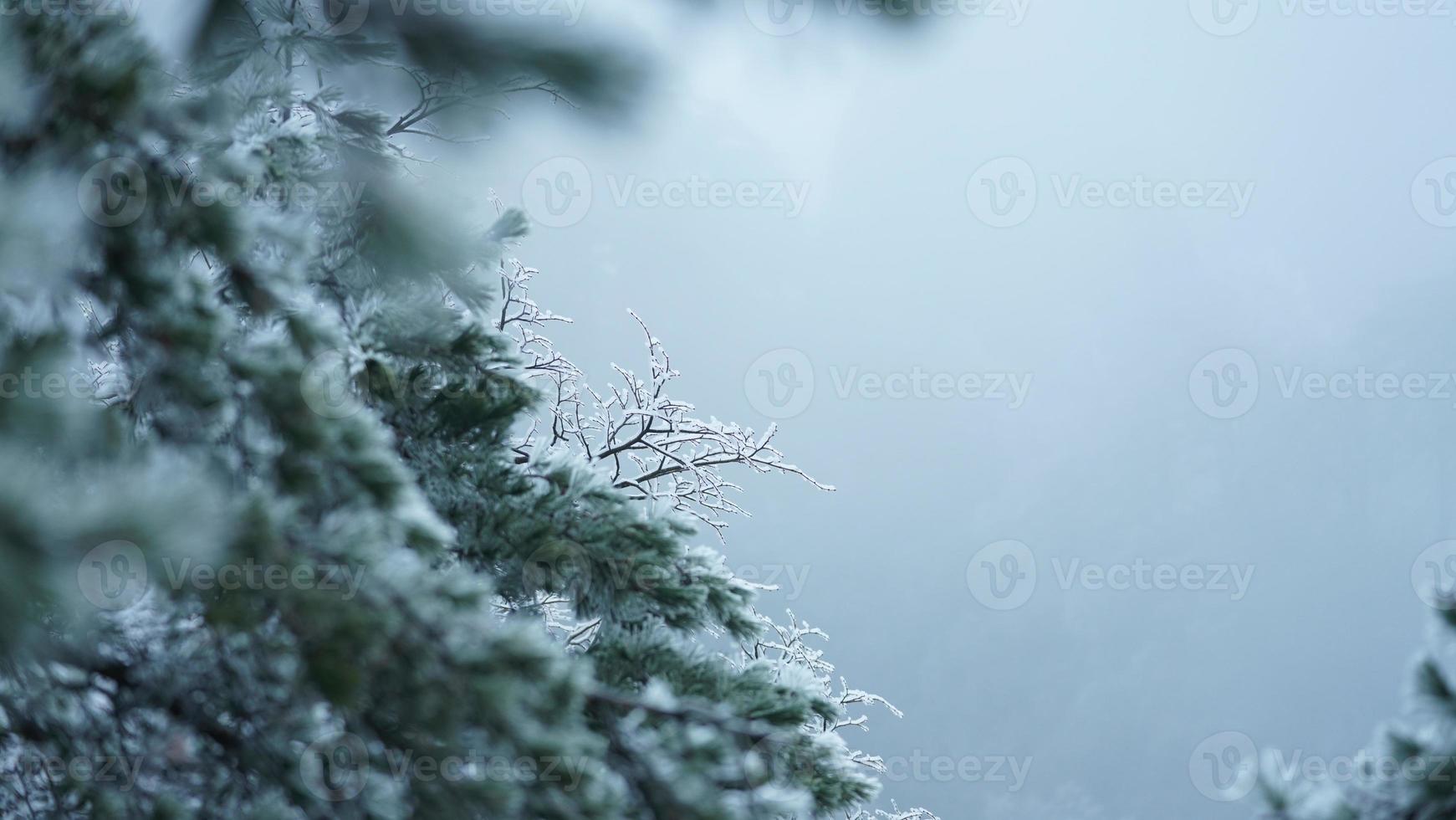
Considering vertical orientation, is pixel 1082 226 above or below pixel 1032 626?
above

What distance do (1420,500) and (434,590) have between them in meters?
70.5

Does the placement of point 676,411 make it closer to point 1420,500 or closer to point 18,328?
point 18,328

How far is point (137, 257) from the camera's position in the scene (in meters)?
0.99

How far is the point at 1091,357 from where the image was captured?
68.8 m

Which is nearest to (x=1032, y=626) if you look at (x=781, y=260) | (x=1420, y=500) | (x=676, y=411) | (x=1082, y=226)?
(x=1420, y=500)

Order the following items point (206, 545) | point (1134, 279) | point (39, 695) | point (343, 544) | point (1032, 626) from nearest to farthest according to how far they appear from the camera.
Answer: point (206, 545) → point (343, 544) → point (39, 695) → point (1032, 626) → point (1134, 279)
